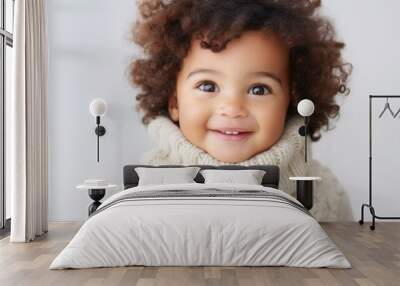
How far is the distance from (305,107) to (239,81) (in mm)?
794

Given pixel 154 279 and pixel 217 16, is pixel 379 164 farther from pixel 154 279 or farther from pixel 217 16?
pixel 154 279

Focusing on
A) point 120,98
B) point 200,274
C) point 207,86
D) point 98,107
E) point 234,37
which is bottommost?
point 200,274

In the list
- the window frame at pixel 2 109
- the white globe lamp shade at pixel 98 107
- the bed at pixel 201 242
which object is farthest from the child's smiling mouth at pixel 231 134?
the bed at pixel 201 242

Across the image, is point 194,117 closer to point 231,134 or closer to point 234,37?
point 231,134

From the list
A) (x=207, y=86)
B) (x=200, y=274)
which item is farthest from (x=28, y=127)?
(x=200, y=274)

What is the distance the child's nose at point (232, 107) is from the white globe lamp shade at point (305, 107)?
0.61 m

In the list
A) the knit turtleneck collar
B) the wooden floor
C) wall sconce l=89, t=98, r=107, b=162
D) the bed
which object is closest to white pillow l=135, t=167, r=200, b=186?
the knit turtleneck collar

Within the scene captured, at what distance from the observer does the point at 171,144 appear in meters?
7.33

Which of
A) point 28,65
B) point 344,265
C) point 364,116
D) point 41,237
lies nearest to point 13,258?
point 41,237

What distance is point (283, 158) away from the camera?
727 centimetres

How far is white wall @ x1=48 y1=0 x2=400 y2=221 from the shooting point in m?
7.39

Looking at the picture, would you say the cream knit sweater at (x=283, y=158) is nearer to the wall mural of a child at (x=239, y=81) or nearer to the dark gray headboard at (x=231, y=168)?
the wall mural of a child at (x=239, y=81)

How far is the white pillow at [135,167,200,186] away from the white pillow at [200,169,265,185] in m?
0.18

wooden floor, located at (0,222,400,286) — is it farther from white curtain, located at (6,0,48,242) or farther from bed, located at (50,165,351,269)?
white curtain, located at (6,0,48,242)
